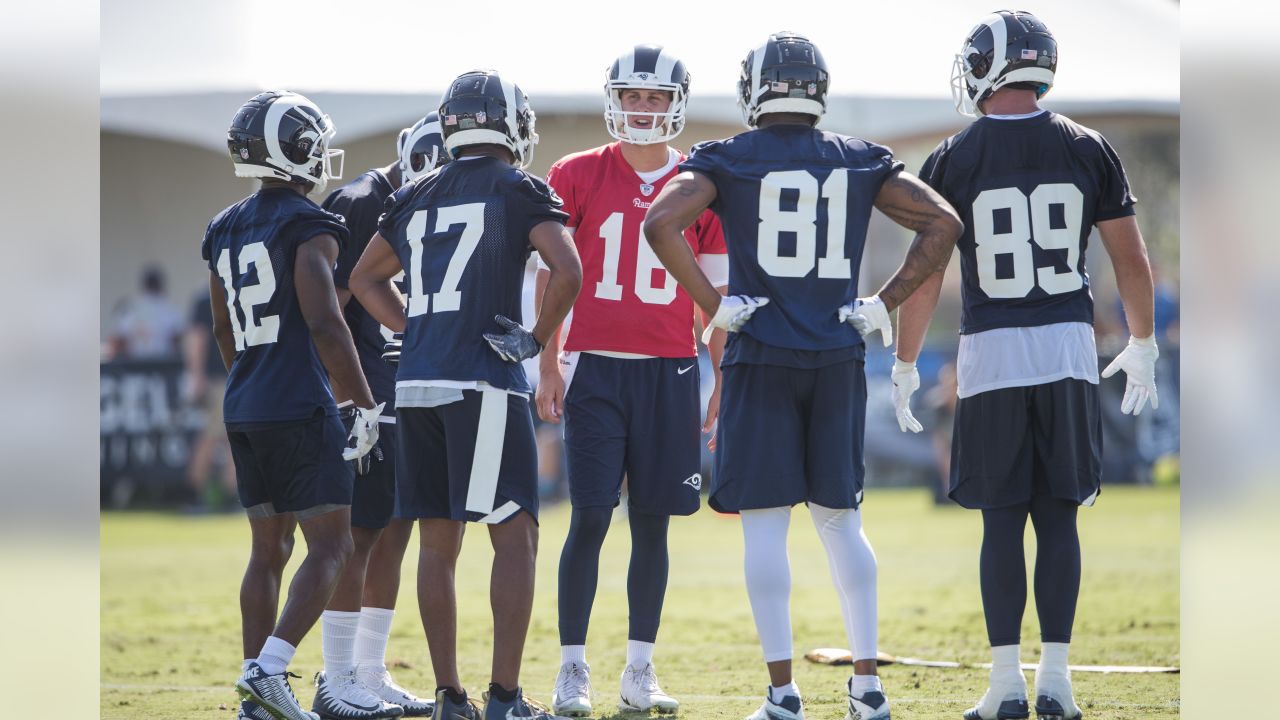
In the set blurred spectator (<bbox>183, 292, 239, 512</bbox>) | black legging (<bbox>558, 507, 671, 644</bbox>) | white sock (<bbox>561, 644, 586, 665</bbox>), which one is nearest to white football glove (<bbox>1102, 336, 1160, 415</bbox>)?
black legging (<bbox>558, 507, 671, 644</bbox>)

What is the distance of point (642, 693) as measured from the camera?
485 centimetres

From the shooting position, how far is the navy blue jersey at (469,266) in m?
4.26

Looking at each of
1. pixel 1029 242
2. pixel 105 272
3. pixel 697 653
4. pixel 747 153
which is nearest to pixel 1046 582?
pixel 1029 242

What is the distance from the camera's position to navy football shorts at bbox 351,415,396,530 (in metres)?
5.03

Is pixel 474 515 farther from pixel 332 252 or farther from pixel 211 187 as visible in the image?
pixel 211 187

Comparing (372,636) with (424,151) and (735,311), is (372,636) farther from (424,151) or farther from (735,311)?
(735,311)

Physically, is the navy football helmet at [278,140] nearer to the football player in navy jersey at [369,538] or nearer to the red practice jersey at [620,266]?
the football player in navy jersey at [369,538]

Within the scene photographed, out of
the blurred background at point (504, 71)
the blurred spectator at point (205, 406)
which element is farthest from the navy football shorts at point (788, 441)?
the blurred spectator at point (205, 406)

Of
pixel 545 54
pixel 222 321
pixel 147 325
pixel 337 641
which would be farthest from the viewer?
pixel 147 325

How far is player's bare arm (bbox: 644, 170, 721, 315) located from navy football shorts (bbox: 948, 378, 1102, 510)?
1.09m

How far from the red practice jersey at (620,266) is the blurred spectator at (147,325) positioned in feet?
37.1

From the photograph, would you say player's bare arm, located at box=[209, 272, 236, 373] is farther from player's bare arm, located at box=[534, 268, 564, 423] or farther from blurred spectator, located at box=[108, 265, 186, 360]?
blurred spectator, located at box=[108, 265, 186, 360]

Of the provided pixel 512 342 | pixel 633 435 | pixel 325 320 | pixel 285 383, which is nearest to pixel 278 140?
pixel 325 320

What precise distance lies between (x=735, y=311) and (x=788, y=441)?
1.49 feet
